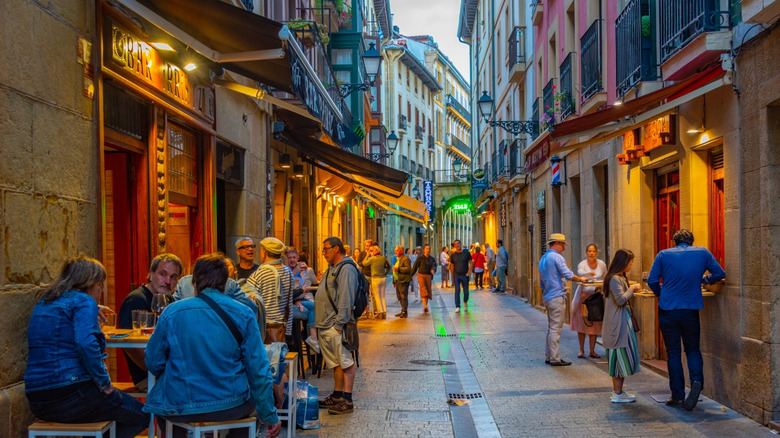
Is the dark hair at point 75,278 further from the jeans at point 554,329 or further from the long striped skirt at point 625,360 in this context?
the jeans at point 554,329

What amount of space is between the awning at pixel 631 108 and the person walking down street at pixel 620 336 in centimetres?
169

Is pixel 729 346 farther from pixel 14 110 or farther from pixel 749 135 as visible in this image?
pixel 14 110

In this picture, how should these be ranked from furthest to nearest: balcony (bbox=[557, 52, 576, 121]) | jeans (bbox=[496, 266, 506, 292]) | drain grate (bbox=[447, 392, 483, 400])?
jeans (bbox=[496, 266, 506, 292]), balcony (bbox=[557, 52, 576, 121]), drain grate (bbox=[447, 392, 483, 400])

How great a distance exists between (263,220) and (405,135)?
140 ft

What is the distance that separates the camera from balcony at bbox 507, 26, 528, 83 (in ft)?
78.5

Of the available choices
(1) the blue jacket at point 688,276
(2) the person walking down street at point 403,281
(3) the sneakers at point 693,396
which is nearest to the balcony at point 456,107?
(2) the person walking down street at point 403,281

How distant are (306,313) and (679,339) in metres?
4.79

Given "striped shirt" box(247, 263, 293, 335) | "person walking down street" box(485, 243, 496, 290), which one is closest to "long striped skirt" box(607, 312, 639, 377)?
"striped shirt" box(247, 263, 293, 335)

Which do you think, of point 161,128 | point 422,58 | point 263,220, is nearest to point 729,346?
point 161,128

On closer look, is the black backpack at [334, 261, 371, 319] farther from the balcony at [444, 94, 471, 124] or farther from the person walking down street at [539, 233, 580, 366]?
the balcony at [444, 94, 471, 124]

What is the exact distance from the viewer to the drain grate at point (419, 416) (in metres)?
7.68

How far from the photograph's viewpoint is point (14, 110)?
5.33 meters

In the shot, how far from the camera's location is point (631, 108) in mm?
9086

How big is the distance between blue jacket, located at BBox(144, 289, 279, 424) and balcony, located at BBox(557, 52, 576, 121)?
1224 cm
